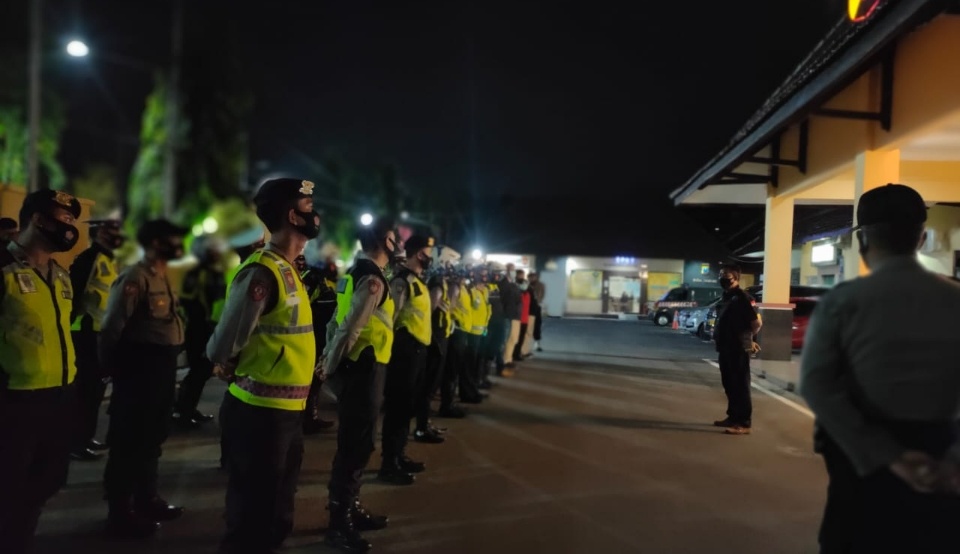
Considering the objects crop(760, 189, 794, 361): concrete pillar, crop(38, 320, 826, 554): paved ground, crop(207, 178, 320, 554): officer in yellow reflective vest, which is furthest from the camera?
crop(760, 189, 794, 361): concrete pillar

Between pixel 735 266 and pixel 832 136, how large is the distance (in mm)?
3233

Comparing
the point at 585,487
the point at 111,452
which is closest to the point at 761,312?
the point at 585,487

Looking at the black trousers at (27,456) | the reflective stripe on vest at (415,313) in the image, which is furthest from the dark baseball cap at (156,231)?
the reflective stripe on vest at (415,313)

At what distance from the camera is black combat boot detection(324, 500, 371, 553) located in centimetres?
452

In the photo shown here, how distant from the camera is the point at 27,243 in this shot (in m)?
3.83

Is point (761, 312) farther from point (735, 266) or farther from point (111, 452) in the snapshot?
point (111, 452)

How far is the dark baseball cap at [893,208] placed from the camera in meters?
2.40

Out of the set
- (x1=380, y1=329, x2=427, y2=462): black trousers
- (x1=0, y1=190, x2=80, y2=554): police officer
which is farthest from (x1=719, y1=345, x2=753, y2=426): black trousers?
(x1=0, y1=190, x2=80, y2=554): police officer

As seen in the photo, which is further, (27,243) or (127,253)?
(127,253)

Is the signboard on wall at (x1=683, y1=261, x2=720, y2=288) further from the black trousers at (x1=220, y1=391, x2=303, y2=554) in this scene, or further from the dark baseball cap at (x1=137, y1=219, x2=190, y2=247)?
the black trousers at (x1=220, y1=391, x2=303, y2=554)

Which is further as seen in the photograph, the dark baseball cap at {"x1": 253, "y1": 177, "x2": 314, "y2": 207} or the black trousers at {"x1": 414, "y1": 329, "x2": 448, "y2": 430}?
the black trousers at {"x1": 414, "y1": 329, "x2": 448, "y2": 430}

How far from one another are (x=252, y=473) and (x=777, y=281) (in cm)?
713

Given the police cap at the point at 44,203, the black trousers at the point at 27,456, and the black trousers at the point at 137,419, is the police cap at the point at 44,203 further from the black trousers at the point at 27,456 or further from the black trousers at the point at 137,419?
the black trousers at the point at 137,419

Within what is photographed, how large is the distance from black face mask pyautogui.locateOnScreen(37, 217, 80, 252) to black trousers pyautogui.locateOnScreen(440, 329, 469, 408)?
17.3ft
